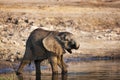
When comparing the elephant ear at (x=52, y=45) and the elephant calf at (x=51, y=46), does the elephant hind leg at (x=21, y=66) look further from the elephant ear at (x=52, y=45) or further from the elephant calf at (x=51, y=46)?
the elephant ear at (x=52, y=45)

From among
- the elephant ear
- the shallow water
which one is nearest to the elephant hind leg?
the shallow water

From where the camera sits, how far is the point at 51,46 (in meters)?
19.5

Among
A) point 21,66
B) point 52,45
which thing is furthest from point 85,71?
point 21,66

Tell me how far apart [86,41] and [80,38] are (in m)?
0.40

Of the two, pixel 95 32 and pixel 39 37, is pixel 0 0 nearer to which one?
pixel 95 32

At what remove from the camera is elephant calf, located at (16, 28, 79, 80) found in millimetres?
19344

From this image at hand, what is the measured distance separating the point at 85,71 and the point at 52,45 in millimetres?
1421

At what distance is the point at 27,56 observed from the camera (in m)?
20.2

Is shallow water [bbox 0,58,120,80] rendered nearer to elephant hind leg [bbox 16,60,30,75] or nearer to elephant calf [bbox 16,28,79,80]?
elephant hind leg [bbox 16,60,30,75]

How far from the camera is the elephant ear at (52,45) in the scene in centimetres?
1936

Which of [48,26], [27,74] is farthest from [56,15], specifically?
[27,74]

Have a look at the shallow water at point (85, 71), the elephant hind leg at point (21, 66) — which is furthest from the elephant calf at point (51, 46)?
the shallow water at point (85, 71)

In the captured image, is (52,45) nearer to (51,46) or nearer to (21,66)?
(51,46)

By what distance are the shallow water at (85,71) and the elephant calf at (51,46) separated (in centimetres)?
37
